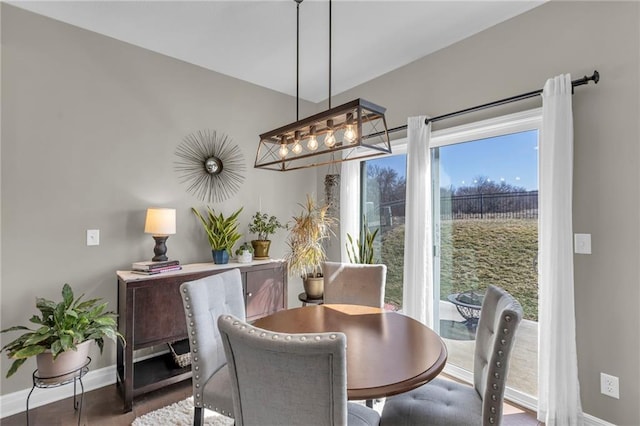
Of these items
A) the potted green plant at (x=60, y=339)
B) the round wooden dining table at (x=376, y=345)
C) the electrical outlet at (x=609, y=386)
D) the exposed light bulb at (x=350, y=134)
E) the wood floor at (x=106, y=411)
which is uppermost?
the exposed light bulb at (x=350, y=134)

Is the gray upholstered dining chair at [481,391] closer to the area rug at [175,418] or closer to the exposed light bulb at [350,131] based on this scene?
the exposed light bulb at [350,131]

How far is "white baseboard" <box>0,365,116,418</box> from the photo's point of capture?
2245 millimetres

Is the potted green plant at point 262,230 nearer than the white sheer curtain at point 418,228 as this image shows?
No

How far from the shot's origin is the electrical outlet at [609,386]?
193cm

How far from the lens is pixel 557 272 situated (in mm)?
2041

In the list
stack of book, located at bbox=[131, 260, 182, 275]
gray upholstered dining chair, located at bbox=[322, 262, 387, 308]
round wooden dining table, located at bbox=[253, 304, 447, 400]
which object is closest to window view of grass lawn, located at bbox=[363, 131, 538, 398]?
gray upholstered dining chair, located at bbox=[322, 262, 387, 308]

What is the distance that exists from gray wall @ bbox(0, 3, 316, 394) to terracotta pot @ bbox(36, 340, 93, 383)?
0.66 m

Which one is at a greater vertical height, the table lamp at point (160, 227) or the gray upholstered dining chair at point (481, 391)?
the table lamp at point (160, 227)

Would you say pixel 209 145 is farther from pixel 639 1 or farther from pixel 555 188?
pixel 639 1

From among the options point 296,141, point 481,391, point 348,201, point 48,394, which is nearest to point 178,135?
point 296,141

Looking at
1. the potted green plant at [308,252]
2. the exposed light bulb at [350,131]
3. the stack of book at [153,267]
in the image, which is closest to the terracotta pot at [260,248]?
the potted green plant at [308,252]

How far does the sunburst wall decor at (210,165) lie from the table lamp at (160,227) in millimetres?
520

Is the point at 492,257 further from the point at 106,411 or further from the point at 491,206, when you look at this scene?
the point at 106,411

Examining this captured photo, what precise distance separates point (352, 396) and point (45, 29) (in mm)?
3316
